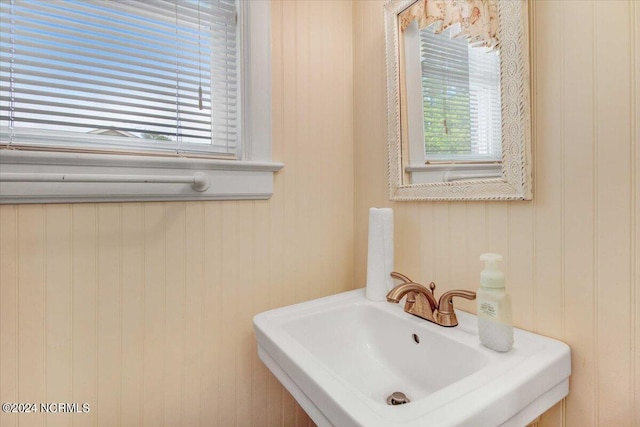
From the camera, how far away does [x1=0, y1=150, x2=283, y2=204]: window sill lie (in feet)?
2.26

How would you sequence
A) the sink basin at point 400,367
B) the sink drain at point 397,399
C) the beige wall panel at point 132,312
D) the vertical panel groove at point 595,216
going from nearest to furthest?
1. the sink basin at point 400,367
2. the vertical panel groove at point 595,216
3. the sink drain at point 397,399
4. the beige wall panel at point 132,312

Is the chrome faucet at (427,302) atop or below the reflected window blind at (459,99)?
below

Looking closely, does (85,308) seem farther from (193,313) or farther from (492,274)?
(492,274)

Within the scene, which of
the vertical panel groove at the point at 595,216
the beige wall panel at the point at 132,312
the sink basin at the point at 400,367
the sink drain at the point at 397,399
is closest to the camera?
the sink basin at the point at 400,367

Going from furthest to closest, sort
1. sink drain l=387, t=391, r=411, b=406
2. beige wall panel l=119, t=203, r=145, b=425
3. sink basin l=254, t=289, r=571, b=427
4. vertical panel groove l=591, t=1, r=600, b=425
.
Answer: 1. beige wall panel l=119, t=203, r=145, b=425
2. sink drain l=387, t=391, r=411, b=406
3. vertical panel groove l=591, t=1, r=600, b=425
4. sink basin l=254, t=289, r=571, b=427

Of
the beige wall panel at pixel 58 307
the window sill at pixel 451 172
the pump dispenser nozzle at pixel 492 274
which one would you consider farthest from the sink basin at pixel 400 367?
the beige wall panel at pixel 58 307

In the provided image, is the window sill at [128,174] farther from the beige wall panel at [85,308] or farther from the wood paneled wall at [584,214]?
the wood paneled wall at [584,214]

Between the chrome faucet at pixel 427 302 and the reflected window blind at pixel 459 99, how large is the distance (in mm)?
349

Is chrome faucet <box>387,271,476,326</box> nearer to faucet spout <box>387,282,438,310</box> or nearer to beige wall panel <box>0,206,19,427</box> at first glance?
faucet spout <box>387,282,438,310</box>

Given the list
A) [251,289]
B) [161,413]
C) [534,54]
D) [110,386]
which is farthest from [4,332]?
[534,54]

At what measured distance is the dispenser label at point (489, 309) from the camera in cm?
59

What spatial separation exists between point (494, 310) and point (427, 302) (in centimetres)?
19

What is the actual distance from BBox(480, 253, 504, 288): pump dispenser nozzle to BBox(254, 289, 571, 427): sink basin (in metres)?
0.13

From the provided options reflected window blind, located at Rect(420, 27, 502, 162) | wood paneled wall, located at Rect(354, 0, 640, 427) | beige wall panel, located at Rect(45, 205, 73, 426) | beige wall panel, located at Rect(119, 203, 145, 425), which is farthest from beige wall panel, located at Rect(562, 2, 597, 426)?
beige wall panel, located at Rect(45, 205, 73, 426)
